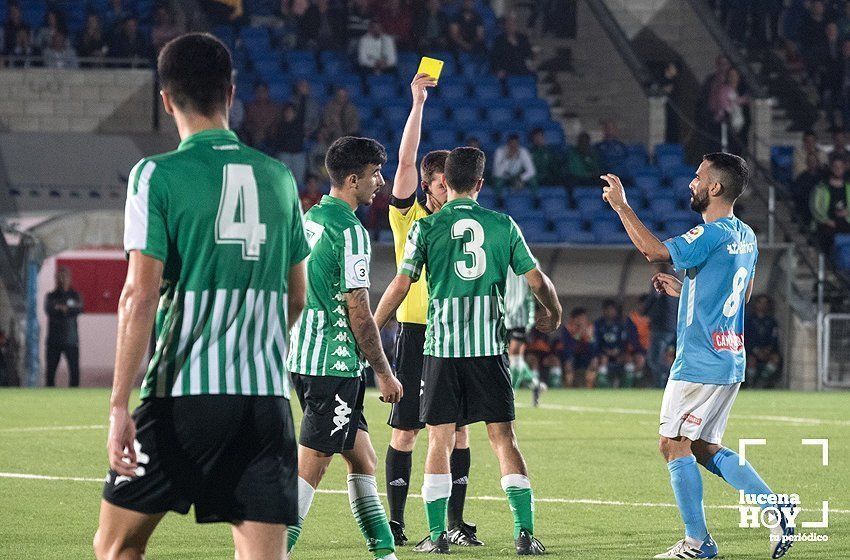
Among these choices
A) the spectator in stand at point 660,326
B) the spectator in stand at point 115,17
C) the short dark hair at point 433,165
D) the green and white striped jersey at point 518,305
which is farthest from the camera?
the spectator in stand at point 115,17

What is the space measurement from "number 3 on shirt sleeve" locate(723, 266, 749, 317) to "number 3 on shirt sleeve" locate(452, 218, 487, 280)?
48.8 inches

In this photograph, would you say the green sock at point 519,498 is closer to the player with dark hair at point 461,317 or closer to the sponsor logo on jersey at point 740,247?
the player with dark hair at point 461,317

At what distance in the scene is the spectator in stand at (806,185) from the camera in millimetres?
26812

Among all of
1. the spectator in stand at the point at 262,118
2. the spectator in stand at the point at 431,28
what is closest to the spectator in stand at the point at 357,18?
the spectator in stand at the point at 431,28

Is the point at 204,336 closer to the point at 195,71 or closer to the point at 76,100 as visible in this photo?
the point at 195,71

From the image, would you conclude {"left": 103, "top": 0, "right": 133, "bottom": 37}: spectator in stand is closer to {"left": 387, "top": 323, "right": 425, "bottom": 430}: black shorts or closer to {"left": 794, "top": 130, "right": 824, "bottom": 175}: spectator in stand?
{"left": 794, "top": 130, "right": 824, "bottom": 175}: spectator in stand

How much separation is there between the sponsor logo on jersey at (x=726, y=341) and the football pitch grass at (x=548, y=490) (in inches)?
40.7

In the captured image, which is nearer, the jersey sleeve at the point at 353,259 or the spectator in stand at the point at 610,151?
the jersey sleeve at the point at 353,259

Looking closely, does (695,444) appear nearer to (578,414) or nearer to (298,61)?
(578,414)

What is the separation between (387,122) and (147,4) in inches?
188

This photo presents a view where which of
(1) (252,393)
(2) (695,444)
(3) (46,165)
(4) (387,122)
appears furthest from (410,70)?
(1) (252,393)

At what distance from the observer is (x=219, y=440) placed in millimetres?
4777

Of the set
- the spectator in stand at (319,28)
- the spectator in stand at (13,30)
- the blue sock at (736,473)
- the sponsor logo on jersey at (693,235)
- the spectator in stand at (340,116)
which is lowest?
the blue sock at (736,473)

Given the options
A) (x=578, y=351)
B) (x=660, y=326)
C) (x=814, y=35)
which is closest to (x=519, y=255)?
(x=660, y=326)
